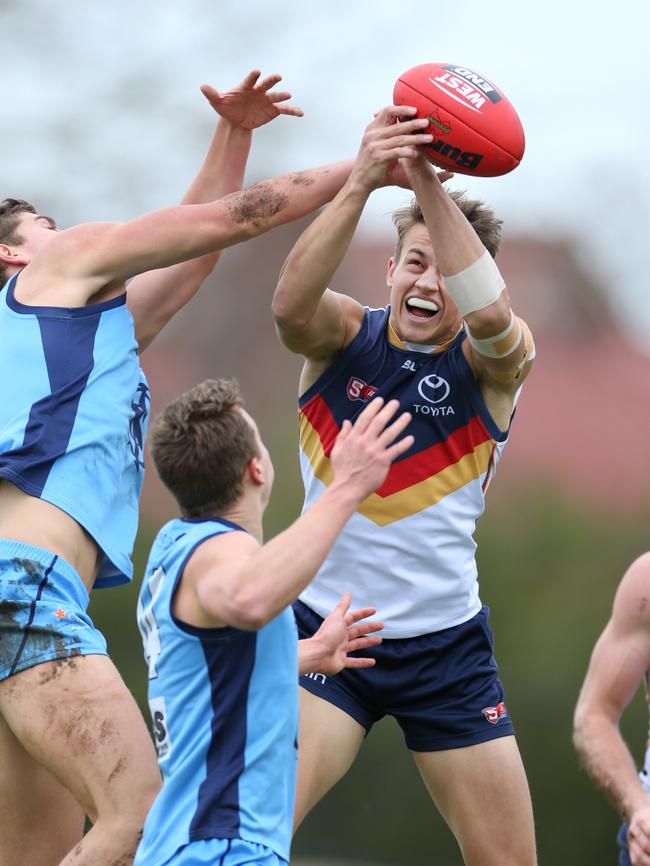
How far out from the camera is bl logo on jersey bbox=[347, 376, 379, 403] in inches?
176

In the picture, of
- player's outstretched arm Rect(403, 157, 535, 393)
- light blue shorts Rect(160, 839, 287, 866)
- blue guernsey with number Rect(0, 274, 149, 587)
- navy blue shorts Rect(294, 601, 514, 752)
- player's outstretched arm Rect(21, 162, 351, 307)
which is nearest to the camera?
light blue shorts Rect(160, 839, 287, 866)

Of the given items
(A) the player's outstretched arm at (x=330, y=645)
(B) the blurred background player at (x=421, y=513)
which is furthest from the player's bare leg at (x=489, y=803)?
(A) the player's outstretched arm at (x=330, y=645)

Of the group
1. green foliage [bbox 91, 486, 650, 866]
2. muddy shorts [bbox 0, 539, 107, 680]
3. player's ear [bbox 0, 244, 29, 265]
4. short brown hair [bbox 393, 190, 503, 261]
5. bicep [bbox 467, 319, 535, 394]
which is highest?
short brown hair [bbox 393, 190, 503, 261]

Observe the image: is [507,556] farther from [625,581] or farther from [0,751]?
[0,751]

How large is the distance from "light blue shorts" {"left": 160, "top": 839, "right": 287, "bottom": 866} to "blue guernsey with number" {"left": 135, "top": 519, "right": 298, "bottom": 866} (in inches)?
0.6

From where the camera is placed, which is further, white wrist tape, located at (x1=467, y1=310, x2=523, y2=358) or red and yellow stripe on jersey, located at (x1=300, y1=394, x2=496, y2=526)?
red and yellow stripe on jersey, located at (x1=300, y1=394, x2=496, y2=526)

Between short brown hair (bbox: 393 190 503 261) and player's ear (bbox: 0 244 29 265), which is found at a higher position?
short brown hair (bbox: 393 190 503 261)

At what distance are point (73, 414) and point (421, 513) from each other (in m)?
1.24

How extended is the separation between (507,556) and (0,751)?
7.70 meters

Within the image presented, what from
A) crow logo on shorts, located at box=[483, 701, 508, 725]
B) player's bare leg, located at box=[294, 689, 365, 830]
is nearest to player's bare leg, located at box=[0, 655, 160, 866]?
player's bare leg, located at box=[294, 689, 365, 830]

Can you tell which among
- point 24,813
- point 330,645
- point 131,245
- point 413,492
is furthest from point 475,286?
point 24,813

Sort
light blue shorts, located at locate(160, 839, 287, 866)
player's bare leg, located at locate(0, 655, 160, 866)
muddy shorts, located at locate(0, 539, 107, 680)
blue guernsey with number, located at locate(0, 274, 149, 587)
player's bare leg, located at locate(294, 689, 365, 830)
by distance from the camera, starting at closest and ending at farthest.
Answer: light blue shorts, located at locate(160, 839, 287, 866)
player's bare leg, located at locate(0, 655, 160, 866)
muddy shorts, located at locate(0, 539, 107, 680)
blue guernsey with number, located at locate(0, 274, 149, 587)
player's bare leg, located at locate(294, 689, 365, 830)

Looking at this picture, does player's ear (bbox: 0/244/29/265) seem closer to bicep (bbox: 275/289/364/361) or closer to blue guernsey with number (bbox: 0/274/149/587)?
blue guernsey with number (bbox: 0/274/149/587)

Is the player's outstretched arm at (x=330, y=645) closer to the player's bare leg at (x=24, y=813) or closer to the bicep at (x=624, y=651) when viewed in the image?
the player's bare leg at (x=24, y=813)
